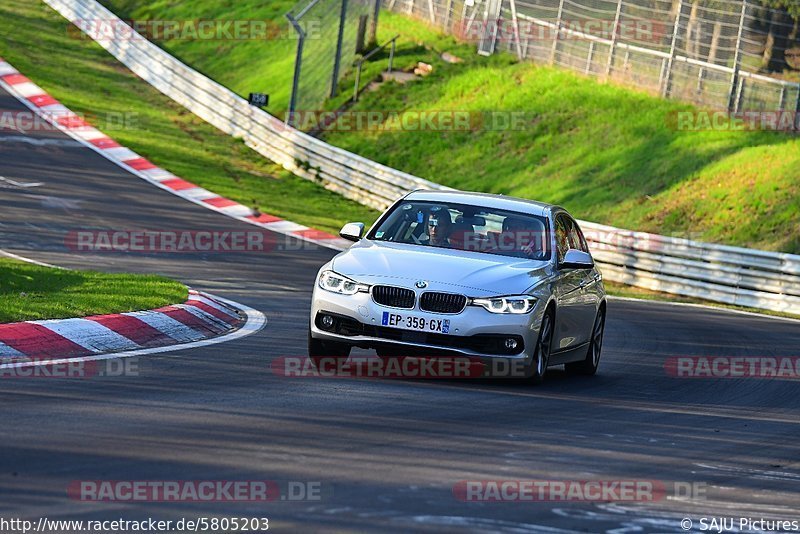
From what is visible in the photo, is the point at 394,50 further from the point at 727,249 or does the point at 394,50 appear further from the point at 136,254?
the point at 136,254

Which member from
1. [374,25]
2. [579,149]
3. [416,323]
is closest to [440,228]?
[416,323]

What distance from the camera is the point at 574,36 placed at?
123 ft

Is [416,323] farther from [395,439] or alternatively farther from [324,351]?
[395,439]

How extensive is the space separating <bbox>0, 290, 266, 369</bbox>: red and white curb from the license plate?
190cm

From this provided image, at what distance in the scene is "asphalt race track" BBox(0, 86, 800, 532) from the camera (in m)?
6.62

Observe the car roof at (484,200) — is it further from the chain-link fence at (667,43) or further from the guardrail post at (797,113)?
the guardrail post at (797,113)

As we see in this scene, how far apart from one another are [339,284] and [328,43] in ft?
104

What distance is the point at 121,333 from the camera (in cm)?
1159

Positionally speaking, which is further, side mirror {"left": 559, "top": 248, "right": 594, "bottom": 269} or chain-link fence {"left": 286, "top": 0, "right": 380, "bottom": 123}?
chain-link fence {"left": 286, "top": 0, "right": 380, "bottom": 123}

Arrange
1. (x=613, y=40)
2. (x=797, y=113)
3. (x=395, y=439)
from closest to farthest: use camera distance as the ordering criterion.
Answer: (x=395, y=439)
(x=797, y=113)
(x=613, y=40)

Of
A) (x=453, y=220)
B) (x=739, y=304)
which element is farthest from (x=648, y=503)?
(x=739, y=304)

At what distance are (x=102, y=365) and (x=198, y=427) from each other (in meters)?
2.29

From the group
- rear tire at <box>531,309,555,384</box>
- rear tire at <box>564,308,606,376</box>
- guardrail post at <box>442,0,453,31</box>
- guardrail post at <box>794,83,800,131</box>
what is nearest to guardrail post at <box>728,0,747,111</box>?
guardrail post at <box>794,83,800,131</box>

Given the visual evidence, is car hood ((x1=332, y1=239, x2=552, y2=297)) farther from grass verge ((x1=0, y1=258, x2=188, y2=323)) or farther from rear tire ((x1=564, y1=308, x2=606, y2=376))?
grass verge ((x1=0, y1=258, x2=188, y2=323))
